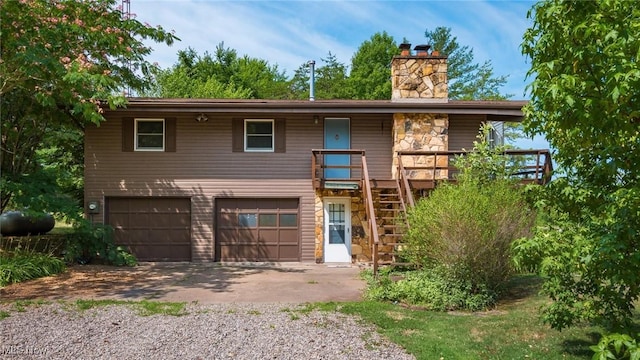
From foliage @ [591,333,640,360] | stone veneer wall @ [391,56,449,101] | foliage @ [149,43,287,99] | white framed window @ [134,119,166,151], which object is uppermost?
foliage @ [149,43,287,99]

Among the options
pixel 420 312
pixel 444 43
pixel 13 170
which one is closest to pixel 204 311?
pixel 420 312

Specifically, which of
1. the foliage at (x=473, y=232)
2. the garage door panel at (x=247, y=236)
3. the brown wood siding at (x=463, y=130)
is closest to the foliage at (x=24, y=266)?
the garage door panel at (x=247, y=236)

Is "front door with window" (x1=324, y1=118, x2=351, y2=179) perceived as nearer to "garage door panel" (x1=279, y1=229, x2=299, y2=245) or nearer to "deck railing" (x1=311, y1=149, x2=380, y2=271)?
"deck railing" (x1=311, y1=149, x2=380, y2=271)

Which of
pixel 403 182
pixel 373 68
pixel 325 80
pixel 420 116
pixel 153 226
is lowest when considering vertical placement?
pixel 153 226

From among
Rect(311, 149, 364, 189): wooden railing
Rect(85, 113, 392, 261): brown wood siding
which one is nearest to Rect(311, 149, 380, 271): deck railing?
Rect(311, 149, 364, 189): wooden railing

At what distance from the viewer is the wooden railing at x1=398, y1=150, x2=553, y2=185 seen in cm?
1112

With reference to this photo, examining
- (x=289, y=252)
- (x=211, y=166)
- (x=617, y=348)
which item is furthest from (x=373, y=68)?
(x=617, y=348)

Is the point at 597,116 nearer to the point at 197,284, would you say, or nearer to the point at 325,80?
the point at 197,284

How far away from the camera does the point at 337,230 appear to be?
41.6ft

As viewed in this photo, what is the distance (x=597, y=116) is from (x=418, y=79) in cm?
991

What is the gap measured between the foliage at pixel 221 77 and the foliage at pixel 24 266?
780 inches

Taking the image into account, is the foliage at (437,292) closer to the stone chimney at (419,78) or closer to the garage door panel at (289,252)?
the garage door panel at (289,252)

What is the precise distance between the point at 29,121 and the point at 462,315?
11.9 m

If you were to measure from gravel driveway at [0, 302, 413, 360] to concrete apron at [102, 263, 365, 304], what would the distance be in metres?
0.97
